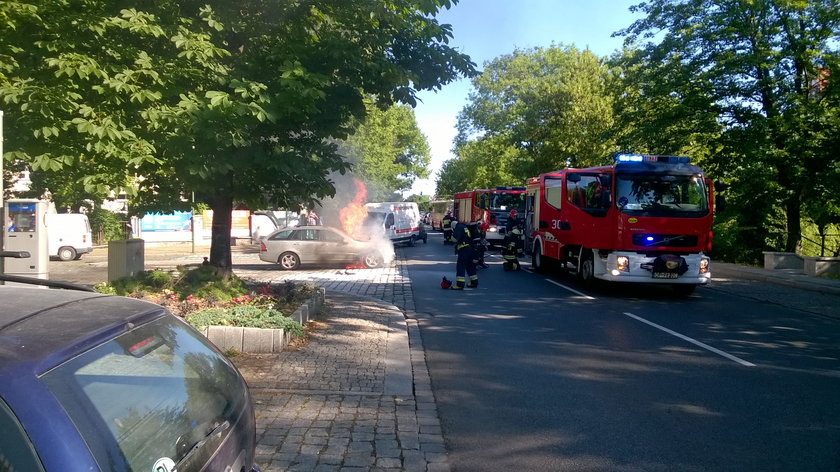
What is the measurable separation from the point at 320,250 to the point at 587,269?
8.91m

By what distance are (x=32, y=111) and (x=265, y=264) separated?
15186mm

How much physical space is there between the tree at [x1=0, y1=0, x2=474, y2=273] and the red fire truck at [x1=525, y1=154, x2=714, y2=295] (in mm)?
5078

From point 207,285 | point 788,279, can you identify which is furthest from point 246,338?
point 788,279

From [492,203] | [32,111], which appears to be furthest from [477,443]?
[492,203]

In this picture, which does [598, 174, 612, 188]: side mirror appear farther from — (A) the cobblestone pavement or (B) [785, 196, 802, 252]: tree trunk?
(B) [785, 196, 802, 252]: tree trunk

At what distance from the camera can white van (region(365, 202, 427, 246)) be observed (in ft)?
89.9

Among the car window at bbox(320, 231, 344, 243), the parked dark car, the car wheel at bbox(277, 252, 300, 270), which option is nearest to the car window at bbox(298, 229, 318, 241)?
the car window at bbox(320, 231, 344, 243)

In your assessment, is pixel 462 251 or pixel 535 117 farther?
pixel 535 117

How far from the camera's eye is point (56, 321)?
2.08 metres

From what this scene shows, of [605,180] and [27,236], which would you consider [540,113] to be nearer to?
[605,180]

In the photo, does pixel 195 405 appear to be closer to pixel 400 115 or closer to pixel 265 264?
pixel 265 264

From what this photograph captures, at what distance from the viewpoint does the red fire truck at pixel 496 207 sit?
2961 centimetres

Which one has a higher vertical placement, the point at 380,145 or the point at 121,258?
the point at 380,145

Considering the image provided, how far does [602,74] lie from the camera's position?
3844cm
